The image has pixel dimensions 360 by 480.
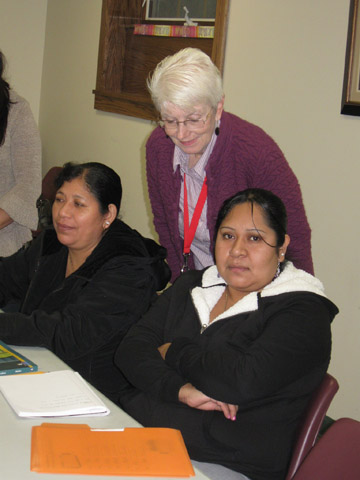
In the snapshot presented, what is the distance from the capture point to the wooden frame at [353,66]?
268 centimetres

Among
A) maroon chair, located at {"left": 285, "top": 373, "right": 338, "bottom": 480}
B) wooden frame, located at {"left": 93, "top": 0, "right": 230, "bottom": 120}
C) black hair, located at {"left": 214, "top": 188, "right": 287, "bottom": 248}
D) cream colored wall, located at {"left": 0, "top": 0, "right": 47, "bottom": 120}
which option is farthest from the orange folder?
cream colored wall, located at {"left": 0, "top": 0, "right": 47, "bottom": 120}

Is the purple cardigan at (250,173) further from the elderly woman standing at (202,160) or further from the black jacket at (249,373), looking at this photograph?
the black jacket at (249,373)

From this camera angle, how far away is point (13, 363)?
1.72 metres

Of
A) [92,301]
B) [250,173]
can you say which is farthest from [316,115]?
[92,301]

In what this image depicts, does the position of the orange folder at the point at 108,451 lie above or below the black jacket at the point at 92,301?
below

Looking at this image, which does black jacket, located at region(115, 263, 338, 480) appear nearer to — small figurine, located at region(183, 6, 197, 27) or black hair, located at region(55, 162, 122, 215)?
black hair, located at region(55, 162, 122, 215)

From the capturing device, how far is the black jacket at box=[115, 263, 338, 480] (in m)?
1.60

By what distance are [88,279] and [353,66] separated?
149 cm

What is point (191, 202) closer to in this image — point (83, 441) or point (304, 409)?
point (304, 409)

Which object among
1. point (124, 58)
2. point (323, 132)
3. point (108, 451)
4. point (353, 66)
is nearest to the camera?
point (108, 451)

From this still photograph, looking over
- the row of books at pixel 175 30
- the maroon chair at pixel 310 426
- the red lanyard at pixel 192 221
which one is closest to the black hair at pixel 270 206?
the red lanyard at pixel 192 221

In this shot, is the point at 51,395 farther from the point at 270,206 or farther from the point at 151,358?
the point at 270,206

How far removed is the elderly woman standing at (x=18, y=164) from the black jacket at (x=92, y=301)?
20 centimetres

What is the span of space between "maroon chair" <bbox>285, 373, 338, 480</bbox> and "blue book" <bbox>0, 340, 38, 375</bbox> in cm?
72
